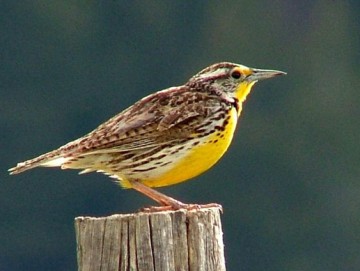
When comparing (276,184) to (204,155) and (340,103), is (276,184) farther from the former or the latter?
(204,155)

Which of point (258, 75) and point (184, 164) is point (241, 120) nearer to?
point (258, 75)

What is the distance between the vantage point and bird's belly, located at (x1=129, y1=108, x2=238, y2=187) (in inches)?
320

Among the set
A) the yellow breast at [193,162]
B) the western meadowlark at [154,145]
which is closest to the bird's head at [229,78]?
the western meadowlark at [154,145]

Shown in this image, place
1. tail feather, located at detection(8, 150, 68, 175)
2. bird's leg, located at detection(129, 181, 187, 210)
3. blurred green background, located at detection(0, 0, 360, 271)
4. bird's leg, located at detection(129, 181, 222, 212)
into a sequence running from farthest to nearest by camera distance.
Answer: blurred green background, located at detection(0, 0, 360, 271) < tail feather, located at detection(8, 150, 68, 175) < bird's leg, located at detection(129, 181, 187, 210) < bird's leg, located at detection(129, 181, 222, 212)

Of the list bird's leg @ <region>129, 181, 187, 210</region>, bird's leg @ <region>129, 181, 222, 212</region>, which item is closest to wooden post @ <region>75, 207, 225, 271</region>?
bird's leg @ <region>129, 181, 222, 212</region>

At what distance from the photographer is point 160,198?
314 inches

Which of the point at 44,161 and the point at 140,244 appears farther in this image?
the point at 44,161

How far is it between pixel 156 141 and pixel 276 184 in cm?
3419

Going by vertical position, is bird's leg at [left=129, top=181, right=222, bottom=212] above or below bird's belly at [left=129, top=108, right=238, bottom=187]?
below

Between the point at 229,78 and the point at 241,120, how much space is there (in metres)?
32.4

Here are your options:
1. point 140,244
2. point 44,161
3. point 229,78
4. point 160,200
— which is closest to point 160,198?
point 160,200

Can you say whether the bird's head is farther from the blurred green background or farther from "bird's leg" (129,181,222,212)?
the blurred green background

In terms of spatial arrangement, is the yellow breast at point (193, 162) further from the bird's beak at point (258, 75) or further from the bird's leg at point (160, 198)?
the bird's beak at point (258, 75)

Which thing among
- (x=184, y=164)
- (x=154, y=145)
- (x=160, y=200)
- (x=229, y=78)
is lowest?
(x=160, y=200)
